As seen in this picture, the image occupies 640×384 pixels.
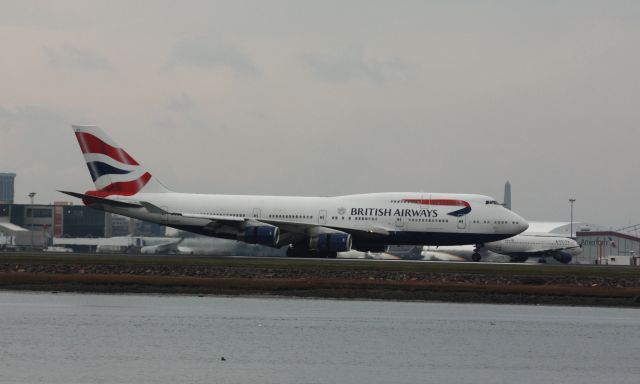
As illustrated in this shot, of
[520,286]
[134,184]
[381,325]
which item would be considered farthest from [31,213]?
[381,325]

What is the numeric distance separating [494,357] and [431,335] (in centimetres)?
467

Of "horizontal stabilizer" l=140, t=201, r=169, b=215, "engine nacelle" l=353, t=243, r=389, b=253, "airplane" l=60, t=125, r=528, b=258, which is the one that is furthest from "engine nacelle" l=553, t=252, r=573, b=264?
"horizontal stabilizer" l=140, t=201, r=169, b=215

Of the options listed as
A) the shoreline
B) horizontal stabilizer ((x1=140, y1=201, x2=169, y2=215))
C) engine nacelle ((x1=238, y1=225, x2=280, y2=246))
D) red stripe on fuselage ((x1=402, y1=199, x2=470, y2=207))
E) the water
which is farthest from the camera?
red stripe on fuselage ((x1=402, y1=199, x2=470, y2=207))

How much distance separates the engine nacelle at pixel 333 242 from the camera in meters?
69.9

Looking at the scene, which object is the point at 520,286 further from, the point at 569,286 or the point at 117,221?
the point at 117,221

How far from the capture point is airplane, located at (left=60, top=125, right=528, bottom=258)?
71750 mm

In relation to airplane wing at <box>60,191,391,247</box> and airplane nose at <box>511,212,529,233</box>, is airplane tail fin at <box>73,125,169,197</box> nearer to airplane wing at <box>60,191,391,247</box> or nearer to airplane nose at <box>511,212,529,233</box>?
airplane wing at <box>60,191,391,247</box>

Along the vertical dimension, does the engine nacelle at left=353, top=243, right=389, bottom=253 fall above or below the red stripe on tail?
below

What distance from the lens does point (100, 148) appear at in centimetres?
7631

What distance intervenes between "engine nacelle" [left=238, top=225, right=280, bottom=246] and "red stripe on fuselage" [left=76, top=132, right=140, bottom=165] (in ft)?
36.7

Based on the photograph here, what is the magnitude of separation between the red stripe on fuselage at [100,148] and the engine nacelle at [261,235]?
11179 mm

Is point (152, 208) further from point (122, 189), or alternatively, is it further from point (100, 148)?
point (100, 148)

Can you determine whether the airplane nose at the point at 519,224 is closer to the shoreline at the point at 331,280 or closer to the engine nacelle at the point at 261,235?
the shoreline at the point at 331,280

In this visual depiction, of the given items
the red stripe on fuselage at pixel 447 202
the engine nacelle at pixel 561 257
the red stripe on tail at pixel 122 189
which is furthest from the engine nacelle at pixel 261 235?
the engine nacelle at pixel 561 257
